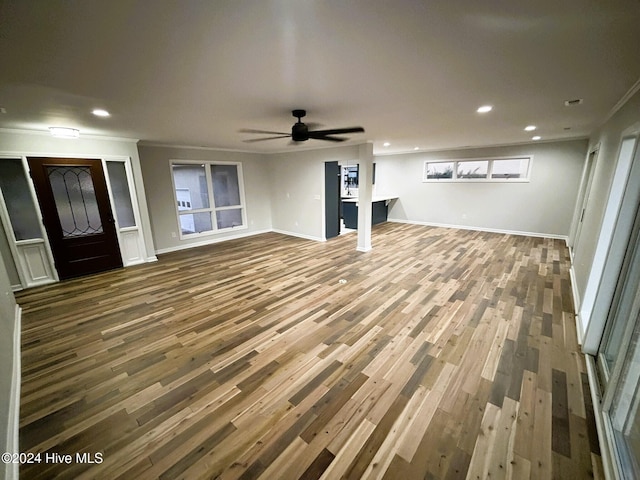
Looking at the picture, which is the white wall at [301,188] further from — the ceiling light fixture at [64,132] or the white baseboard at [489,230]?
the ceiling light fixture at [64,132]

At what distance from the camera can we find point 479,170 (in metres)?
7.04

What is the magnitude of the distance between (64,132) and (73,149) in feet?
1.74

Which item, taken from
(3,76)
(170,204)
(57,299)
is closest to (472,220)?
(170,204)

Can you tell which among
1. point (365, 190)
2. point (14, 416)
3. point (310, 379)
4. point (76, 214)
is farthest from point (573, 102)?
point (76, 214)

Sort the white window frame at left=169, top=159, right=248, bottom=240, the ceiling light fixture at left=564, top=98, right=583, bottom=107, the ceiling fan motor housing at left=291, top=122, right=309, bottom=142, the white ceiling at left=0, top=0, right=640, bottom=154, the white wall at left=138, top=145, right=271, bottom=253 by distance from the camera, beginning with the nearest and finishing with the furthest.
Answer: the white ceiling at left=0, top=0, right=640, bottom=154, the ceiling light fixture at left=564, top=98, right=583, bottom=107, the ceiling fan motor housing at left=291, top=122, right=309, bottom=142, the white wall at left=138, top=145, right=271, bottom=253, the white window frame at left=169, top=159, right=248, bottom=240

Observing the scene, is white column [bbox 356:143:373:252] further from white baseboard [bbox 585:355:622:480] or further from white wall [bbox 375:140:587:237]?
white baseboard [bbox 585:355:622:480]

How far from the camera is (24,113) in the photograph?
111 inches

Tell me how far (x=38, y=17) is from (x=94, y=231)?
461 centimetres

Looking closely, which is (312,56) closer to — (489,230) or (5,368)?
(5,368)

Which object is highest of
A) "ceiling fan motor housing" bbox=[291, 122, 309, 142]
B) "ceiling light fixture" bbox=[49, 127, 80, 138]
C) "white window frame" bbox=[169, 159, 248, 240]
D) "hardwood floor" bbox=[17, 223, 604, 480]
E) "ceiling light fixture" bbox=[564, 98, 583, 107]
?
"ceiling light fixture" bbox=[49, 127, 80, 138]

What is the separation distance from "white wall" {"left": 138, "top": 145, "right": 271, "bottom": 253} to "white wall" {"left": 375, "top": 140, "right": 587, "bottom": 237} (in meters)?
4.39

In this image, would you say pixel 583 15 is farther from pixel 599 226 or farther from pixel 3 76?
pixel 3 76

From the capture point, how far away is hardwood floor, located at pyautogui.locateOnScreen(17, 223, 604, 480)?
1.53 meters

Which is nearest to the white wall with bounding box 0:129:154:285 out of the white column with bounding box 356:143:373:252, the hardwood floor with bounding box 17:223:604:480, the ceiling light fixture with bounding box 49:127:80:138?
the ceiling light fixture with bounding box 49:127:80:138
